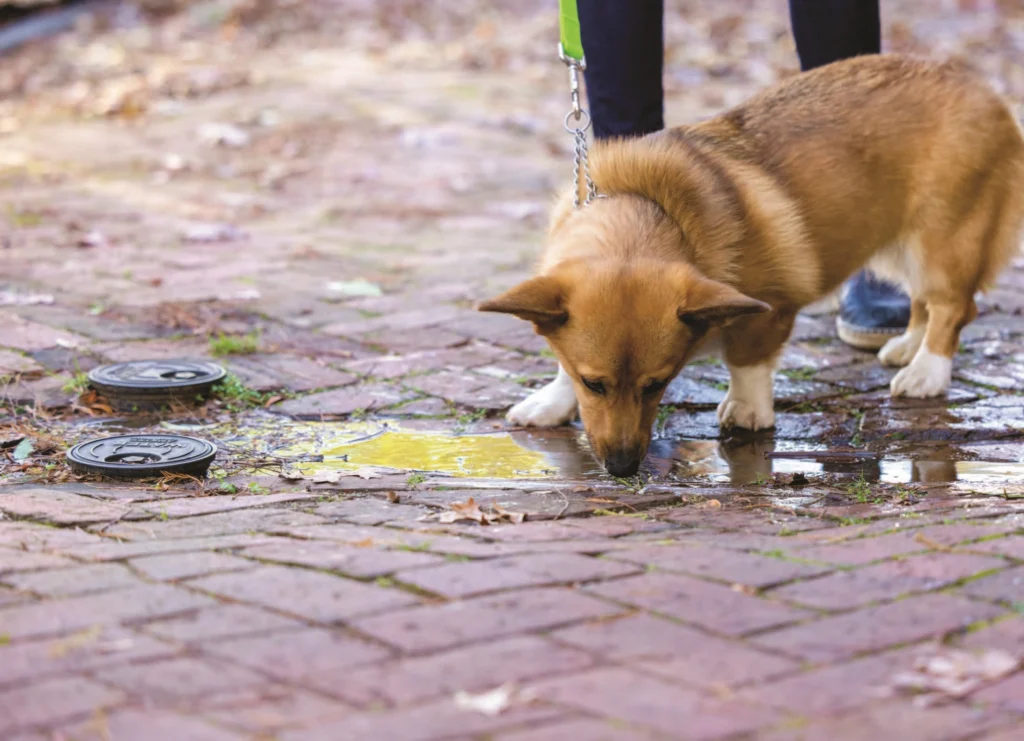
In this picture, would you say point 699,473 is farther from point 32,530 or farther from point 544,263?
point 32,530

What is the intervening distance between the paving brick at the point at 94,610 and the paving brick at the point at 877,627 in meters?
1.06

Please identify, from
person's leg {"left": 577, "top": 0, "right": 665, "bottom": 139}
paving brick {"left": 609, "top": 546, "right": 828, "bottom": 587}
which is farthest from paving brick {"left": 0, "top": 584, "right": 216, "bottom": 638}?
person's leg {"left": 577, "top": 0, "right": 665, "bottom": 139}

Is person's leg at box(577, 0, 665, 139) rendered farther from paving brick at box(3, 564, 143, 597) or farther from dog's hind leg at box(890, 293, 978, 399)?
paving brick at box(3, 564, 143, 597)

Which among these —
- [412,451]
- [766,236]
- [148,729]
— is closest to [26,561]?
[148,729]

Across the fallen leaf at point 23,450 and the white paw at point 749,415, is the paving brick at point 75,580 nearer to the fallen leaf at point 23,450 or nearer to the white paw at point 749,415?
the fallen leaf at point 23,450

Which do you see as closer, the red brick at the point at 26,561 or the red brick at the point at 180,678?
the red brick at the point at 180,678

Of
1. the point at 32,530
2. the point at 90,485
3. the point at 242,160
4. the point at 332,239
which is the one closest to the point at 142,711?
the point at 32,530

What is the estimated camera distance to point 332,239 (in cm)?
668

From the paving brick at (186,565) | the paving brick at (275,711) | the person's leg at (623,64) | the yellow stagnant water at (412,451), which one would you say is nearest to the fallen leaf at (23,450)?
the yellow stagnant water at (412,451)

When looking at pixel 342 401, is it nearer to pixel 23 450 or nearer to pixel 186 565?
pixel 23 450

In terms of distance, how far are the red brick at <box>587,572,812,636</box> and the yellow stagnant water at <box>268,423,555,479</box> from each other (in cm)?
111

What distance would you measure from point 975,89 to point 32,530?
3390 millimetres

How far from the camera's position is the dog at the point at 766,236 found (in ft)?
11.0

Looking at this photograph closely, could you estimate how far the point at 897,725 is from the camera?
6.11ft
